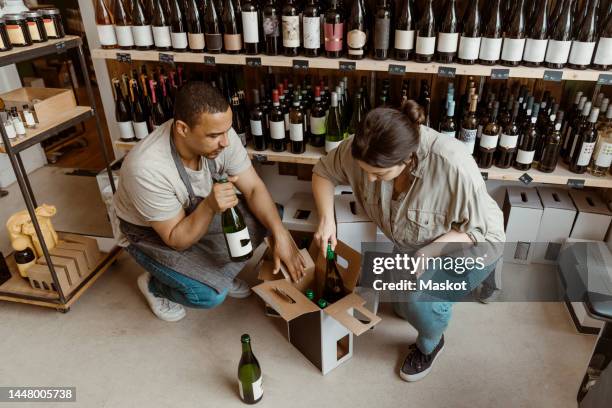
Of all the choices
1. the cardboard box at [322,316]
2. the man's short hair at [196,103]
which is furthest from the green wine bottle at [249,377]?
the man's short hair at [196,103]

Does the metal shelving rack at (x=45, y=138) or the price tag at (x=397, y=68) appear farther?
the price tag at (x=397, y=68)

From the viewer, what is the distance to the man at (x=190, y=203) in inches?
62.4

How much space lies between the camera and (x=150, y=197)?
165cm

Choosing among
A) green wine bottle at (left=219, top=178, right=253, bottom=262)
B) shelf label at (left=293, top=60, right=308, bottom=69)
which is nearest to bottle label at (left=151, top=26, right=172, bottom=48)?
shelf label at (left=293, top=60, right=308, bottom=69)

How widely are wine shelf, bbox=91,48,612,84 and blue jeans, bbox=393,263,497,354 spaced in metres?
0.81

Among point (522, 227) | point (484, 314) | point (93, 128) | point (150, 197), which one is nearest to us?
point (150, 197)

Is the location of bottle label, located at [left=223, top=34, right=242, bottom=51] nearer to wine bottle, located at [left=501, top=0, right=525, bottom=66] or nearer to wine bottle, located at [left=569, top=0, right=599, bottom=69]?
wine bottle, located at [left=501, top=0, right=525, bottom=66]

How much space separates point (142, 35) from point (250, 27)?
552mm

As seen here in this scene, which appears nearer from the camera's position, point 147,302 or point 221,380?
point 221,380

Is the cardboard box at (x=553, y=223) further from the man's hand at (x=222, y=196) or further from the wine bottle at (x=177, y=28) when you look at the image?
the wine bottle at (x=177, y=28)

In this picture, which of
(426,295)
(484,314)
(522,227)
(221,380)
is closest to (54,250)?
(221,380)

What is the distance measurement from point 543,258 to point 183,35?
2.12m

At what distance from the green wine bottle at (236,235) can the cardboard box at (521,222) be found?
4.42 feet

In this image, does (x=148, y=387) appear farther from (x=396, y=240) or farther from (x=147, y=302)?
(x=396, y=240)
